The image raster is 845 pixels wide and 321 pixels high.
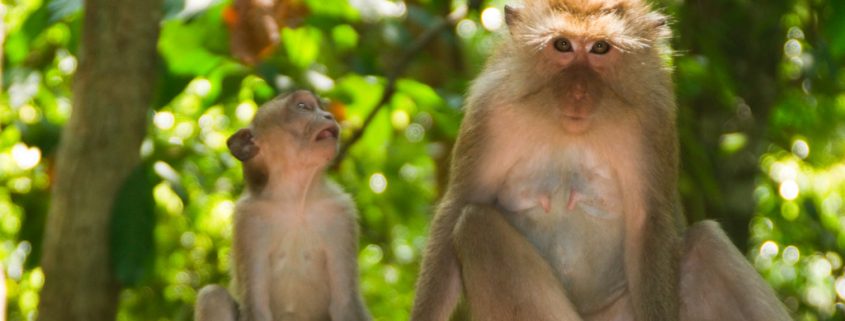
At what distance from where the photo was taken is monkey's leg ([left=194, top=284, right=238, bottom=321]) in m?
4.07

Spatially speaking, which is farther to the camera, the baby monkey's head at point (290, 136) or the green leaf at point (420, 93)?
the green leaf at point (420, 93)

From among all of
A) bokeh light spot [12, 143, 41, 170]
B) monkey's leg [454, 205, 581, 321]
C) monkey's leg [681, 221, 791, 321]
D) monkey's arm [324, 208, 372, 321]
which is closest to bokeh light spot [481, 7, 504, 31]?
monkey's arm [324, 208, 372, 321]

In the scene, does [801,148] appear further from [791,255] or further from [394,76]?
[394,76]

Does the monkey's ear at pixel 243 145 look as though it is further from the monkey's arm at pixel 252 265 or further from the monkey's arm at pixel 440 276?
the monkey's arm at pixel 440 276

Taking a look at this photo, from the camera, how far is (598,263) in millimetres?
4105

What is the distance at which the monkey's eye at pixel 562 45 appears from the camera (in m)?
3.87

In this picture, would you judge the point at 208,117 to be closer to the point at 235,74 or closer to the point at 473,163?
the point at 235,74

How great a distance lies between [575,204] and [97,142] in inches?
70.4

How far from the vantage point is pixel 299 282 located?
446 centimetres

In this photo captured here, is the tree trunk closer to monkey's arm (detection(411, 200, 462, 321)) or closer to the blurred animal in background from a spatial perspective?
the blurred animal in background

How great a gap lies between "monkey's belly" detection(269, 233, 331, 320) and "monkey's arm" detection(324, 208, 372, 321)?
1.6 inches

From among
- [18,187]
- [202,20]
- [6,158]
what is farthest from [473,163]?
[6,158]

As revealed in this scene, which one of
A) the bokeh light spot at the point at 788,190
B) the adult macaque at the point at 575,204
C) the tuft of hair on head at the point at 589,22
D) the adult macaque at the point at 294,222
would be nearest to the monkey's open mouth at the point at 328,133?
the adult macaque at the point at 294,222

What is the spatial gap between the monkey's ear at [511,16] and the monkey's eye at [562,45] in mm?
346
